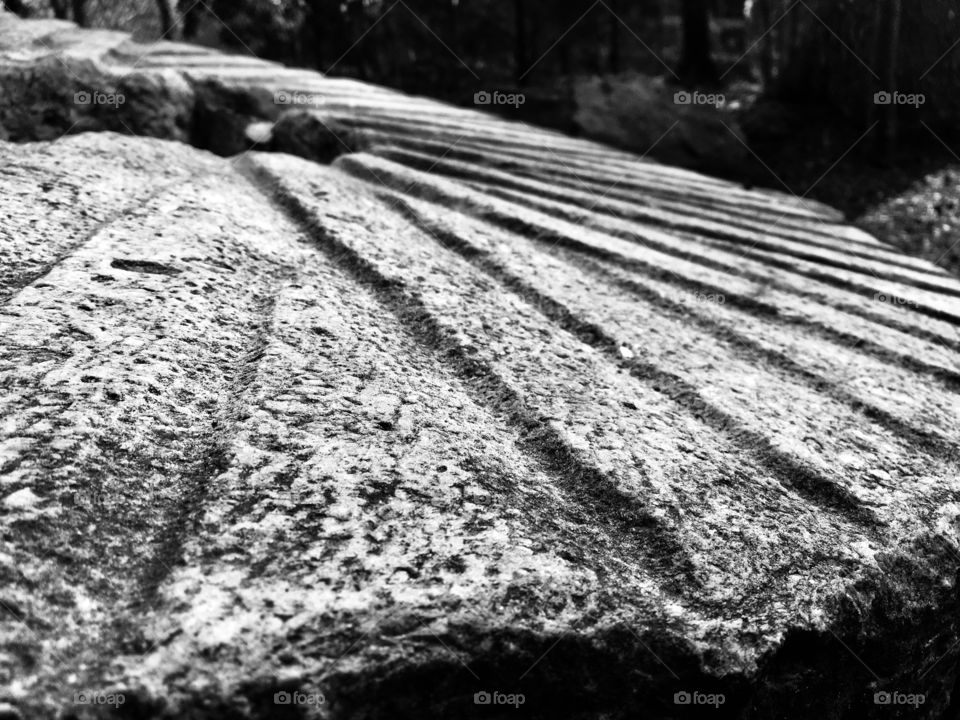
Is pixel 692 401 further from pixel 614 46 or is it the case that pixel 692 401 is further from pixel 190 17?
pixel 614 46

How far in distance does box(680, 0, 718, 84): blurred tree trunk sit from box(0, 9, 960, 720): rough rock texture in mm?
7742

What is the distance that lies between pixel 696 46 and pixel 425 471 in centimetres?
895

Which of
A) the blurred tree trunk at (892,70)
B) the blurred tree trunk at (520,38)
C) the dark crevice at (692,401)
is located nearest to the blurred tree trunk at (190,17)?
the blurred tree trunk at (520,38)

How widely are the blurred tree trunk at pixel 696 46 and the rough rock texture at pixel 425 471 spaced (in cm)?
774

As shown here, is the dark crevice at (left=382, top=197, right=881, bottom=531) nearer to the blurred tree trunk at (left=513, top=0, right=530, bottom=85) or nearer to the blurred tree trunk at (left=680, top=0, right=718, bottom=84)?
the blurred tree trunk at (left=680, top=0, right=718, bottom=84)

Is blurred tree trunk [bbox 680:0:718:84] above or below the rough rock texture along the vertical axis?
above

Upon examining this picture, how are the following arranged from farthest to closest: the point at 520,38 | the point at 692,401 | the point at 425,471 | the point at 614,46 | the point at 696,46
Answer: the point at 614,46
the point at 520,38
the point at 696,46
the point at 692,401
the point at 425,471

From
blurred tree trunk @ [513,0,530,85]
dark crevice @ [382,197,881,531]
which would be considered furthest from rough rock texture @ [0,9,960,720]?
blurred tree trunk @ [513,0,530,85]

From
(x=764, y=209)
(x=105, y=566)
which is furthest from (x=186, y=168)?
(x=764, y=209)

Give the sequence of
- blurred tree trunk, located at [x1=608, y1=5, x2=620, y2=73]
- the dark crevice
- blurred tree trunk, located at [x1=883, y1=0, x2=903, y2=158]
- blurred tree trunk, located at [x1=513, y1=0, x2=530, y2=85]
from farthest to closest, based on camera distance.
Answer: blurred tree trunk, located at [x1=608, y1=5, x2=620, y2=73]
blurred tree trunk, located at [x1=513, y1=0, x2=530, y2=85]
blurred tree trunk, located at [x1=883, y1=0, x2=903, y2=158]
the dark crevice

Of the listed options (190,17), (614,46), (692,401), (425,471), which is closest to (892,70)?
(692,401)

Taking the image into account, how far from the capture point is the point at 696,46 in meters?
8.66

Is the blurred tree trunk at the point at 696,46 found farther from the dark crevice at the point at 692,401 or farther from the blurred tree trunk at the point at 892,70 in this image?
the dark crevice at the point at 692,401

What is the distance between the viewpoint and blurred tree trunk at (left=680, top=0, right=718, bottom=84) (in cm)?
855
